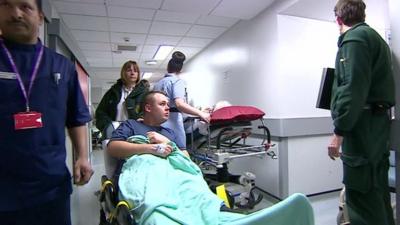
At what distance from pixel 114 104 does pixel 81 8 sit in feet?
5.67

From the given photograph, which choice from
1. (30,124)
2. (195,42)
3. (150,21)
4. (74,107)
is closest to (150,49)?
(195,42)

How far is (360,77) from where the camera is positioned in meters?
1.38

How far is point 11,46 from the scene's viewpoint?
0.93m

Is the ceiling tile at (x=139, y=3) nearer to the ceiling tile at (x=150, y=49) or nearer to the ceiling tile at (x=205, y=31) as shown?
the ceiling tile at (x=205, y=31)

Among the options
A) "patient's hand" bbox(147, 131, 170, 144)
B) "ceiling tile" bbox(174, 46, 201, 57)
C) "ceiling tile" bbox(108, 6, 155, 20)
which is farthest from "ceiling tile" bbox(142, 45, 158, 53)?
"patient's hand" bbox(147, 131, 170, 144)

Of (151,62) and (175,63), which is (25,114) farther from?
(151,62)

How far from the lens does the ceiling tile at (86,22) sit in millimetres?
3689

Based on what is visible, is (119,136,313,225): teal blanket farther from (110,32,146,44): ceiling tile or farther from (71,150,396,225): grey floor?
(110,32,146,44): ceiling tile

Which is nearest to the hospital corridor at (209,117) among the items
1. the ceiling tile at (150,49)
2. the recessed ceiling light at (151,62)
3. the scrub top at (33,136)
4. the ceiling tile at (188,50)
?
the scrub top at (33,136)

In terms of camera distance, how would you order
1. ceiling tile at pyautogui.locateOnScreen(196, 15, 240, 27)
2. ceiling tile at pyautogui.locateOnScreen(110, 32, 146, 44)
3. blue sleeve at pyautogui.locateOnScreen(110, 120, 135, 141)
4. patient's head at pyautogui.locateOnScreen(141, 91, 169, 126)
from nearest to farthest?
blue sleeve at pyautogui.locateOnScreen(110, 120, 135, 141) → patient's head at pyautogui.locateOnScreen(141, 91, 169, 126) → ceiling tile at pyautogui.locateOnScreen(196, 15, 240, 27) → ceiling tile at pyautogui.locateOnScreen(110, 32, 146, 44)

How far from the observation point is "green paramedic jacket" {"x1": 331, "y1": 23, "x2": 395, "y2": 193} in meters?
1.38

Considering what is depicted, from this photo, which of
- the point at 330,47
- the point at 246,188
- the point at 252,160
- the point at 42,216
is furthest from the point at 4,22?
the point at 330,47

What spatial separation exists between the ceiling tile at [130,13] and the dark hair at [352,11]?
2.49 meters

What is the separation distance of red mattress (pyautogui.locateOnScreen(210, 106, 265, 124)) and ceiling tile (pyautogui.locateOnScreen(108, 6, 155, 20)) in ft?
6.28
